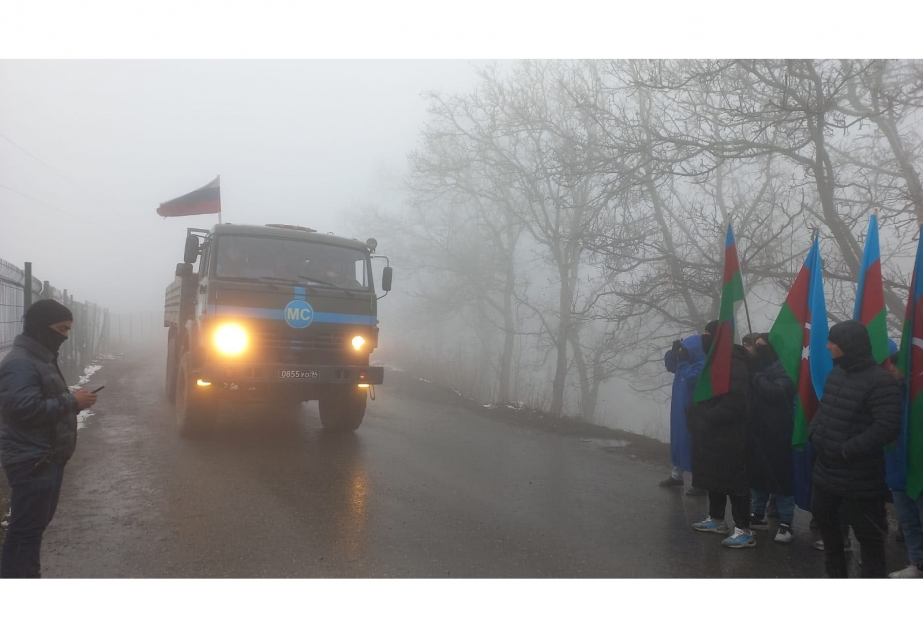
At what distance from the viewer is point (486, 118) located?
18.2 meters

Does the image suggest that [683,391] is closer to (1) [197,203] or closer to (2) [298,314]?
(2) [298,314]

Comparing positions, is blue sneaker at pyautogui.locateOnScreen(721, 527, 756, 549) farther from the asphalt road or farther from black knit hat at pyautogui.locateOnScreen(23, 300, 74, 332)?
black knit hat at pyautogui.locateOnScreen(23, 300, 74, 332)

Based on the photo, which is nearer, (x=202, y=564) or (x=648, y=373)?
(x=202, y=564)

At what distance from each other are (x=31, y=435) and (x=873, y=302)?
5.60 m

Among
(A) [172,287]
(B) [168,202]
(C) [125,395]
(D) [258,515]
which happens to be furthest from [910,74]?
(C) [125,395]

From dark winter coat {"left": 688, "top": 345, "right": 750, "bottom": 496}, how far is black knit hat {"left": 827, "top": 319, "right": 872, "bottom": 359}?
99cm

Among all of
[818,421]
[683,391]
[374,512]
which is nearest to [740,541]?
[818,421]

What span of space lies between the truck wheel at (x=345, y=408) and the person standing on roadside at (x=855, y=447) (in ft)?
19.3

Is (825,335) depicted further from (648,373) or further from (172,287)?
(648,373)

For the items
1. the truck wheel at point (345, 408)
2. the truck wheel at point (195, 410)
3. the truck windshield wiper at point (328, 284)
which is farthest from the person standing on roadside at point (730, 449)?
the truck wheel at point (195, 410)

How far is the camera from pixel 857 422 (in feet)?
12.5

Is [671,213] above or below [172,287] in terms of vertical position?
above

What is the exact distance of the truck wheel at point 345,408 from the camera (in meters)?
8.52

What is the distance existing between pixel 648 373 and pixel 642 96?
7277 mm
